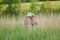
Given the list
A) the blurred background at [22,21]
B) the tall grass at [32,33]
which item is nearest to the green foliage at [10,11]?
the blurred background at [22,21]

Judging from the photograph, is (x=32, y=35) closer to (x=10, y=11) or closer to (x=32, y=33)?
(x=32, y=33)

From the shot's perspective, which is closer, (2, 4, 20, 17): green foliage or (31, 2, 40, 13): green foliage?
(2, 4, 20, 17): green foliage

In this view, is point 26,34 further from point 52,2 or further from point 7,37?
point 52,2

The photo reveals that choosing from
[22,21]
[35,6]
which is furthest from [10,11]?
[22,21]

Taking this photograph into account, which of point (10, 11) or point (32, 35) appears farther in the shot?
point (10, 11)

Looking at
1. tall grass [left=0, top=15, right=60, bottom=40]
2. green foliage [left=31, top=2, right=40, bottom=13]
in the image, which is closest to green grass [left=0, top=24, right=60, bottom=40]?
tall grass [left=0, top=15, right=60, bottom=40]

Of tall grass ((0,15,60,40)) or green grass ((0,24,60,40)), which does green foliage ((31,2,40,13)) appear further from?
green grass ((0,24,60,40))

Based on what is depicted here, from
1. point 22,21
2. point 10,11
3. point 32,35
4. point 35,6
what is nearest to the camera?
point 32,35

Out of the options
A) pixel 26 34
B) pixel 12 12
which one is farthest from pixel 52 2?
pixel 26 34

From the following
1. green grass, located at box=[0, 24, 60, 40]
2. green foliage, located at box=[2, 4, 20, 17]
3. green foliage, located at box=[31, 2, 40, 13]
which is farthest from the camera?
green foliage, located at box=[31, 2, 40, 13]

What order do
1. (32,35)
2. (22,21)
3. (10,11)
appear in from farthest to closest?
(10,11), (22,21), (32,35)

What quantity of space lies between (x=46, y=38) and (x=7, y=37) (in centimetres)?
44

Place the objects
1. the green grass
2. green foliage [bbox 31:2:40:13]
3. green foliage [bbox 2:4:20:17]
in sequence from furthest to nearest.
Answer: green foliage [bbox 31:2:40:13]
green foliage [bbox 2:4:20:17]
the green grass

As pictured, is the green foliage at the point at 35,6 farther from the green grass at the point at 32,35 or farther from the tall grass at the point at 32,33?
the green grass at the point at 32,35
